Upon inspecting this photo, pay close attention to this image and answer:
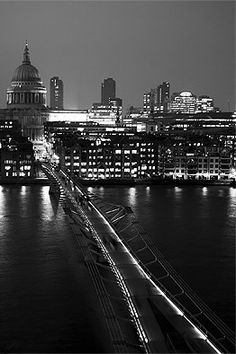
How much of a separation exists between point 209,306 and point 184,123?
83.2ft

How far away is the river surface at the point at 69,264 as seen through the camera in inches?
186

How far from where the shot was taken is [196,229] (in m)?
9.29

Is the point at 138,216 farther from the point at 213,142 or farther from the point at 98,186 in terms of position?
the point at 213,142

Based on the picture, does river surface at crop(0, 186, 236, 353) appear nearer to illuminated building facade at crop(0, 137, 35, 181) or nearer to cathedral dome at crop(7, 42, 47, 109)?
illuminated building facade at crop(0, 137, 35, 181)

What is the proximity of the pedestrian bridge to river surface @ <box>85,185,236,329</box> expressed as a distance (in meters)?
0.19

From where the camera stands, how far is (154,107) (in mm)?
42781

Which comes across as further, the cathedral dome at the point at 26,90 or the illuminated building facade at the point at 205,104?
the illuminated building facade at the point at 205,104

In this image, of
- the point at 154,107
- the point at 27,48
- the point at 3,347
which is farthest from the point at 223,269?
the point at 154,107

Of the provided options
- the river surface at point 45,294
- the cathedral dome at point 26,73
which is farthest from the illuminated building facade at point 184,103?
the river surface at point 45,294

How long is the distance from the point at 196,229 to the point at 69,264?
117 inches

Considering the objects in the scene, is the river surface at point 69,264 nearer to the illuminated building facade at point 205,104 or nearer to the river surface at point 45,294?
the river surface at point 45,294

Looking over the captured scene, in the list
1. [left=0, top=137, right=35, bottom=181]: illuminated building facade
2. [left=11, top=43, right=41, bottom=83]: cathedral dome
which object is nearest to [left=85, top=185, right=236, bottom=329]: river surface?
[left=0, top=137, right=35, bottom=181]: illuminated building facade

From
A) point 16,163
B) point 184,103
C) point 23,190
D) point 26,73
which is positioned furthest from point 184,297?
point 184,103

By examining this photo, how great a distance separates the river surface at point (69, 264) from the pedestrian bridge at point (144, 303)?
14 centimetres
